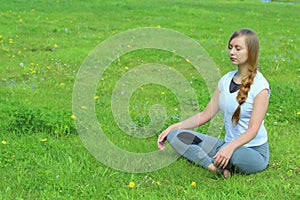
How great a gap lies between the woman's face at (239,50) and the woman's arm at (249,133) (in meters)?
0.36

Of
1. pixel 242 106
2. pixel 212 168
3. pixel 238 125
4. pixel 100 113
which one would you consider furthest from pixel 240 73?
pixel 100 113

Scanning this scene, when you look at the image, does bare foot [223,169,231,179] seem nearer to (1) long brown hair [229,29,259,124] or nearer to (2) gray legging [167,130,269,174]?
(2) gray legging [167,130,269,174]

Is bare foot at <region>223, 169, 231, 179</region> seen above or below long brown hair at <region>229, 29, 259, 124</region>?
below

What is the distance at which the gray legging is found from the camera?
425 centimetres

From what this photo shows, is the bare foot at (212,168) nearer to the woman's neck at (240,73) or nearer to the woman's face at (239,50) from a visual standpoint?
the woman's neck at (240,73)

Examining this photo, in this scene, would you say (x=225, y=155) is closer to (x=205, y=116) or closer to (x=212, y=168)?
(x=212, y=168)

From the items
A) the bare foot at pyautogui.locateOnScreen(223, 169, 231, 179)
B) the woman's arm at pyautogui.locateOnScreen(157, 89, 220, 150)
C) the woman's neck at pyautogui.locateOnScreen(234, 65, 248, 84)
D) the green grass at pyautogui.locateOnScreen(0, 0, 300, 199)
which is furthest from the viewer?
the woman's arm at pyautogui.locateOnScreen(157, 89, 220, 150)

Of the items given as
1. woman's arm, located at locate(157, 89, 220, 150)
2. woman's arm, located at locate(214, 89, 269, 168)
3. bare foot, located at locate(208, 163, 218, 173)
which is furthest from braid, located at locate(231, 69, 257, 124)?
bare foot, located at locate(208, 163, 218, 173)

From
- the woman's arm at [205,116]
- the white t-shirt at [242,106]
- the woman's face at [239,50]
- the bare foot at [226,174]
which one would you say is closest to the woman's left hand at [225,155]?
the bare foot at [226,174]

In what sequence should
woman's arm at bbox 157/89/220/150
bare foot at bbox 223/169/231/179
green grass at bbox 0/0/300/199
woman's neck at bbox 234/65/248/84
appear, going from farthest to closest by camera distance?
woman's arm at bbox 157/89/220/150 → woman's neck at bbox 234/65/248/84 → bare foot at bbox 223/169/231/179 → green grass at bbox 0/0/300/199

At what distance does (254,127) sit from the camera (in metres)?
4.16

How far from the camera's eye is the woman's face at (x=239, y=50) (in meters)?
4.19

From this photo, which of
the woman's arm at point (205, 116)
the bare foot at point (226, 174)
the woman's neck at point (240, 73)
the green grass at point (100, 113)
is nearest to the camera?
the green grass at point (100, 113)

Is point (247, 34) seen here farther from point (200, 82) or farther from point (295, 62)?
point (295, 62)
